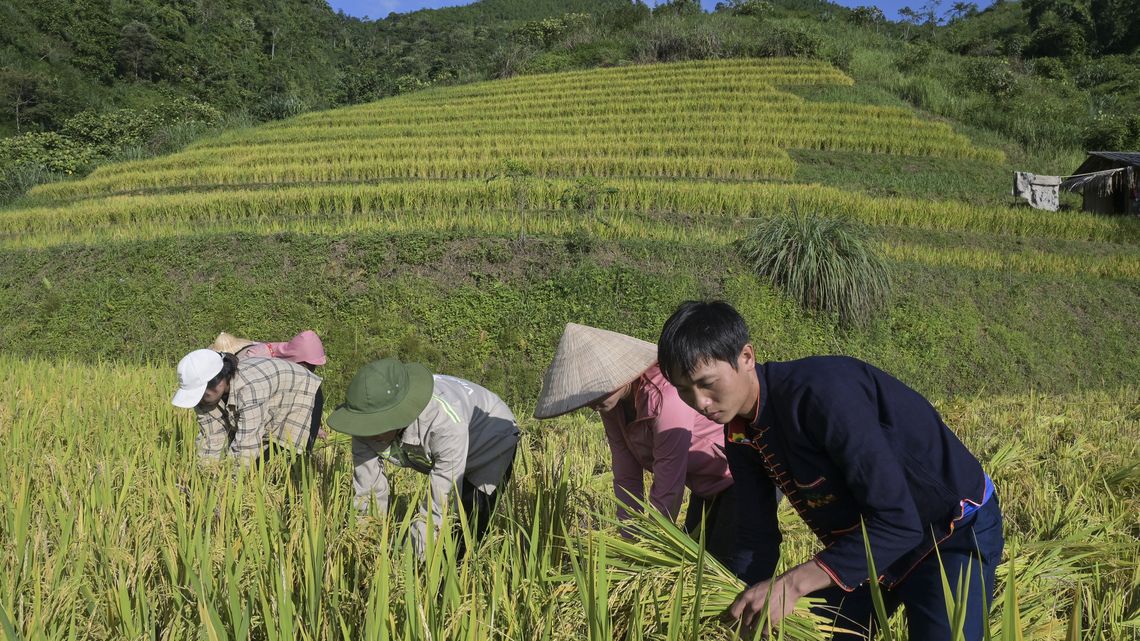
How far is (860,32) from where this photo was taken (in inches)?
1160

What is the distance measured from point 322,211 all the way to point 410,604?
1139 centimetres

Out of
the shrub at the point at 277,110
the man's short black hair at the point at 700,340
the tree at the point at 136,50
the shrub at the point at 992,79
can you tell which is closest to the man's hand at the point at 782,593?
the man's short black hair at the point at 700,340

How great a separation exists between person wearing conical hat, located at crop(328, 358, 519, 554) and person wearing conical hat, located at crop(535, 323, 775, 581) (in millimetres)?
415

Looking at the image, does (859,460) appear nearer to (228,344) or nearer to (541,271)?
(228,344)

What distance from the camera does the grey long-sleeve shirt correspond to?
96.8 inches

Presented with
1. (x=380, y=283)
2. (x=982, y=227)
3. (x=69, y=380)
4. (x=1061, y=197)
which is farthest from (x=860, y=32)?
(x=69, y=380)

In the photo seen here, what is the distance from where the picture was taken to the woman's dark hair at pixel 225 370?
297 cm

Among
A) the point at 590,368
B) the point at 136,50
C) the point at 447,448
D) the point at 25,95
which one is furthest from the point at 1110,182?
the point at 136,50

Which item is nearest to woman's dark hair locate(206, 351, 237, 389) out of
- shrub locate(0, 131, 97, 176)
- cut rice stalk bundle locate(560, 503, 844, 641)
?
cut rice stalk bundle locate(560, 503, 844, 641)

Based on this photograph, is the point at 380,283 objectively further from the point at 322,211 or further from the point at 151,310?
the point at 322,211

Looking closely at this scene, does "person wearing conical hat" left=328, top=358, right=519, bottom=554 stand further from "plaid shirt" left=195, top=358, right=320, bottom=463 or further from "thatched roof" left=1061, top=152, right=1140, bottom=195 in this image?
"thatched roof" left=1061, top=152, right=1140, bottom=195

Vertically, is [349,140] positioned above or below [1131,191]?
above

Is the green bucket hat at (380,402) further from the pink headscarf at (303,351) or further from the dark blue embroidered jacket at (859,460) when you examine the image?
the pink headscarf at (303,351)

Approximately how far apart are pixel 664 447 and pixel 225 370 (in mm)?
2015
